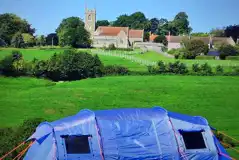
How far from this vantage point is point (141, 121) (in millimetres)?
14227

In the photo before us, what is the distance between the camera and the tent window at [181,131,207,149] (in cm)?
1443

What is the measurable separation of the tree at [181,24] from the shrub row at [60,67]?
91070 millimetres

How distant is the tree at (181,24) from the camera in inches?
5423

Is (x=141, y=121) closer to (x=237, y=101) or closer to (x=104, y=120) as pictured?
(x=104, y=120)

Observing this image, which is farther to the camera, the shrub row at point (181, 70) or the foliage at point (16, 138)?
the shrub row at point (181, 70)

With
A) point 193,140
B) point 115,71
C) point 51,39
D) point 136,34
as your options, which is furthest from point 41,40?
point 193,140

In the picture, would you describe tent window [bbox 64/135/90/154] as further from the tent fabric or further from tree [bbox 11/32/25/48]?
tree [bbox 11/32/25/48]

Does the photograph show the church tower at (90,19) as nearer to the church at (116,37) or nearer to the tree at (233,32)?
the church at (116,37)

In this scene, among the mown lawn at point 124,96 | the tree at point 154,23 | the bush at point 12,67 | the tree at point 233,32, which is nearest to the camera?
the mown lawn at point 124,96

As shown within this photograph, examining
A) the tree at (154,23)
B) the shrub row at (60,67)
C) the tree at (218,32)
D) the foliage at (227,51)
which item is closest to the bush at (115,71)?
the shrub row at (60,67)

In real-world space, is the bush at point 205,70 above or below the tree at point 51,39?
below

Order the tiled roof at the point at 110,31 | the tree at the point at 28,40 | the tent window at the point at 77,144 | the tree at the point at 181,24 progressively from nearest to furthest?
the tent window at the point at 77,144 < the tree at the point at 28,40 < the tiled roof at the point at 110,31 < the tree at the point at 181,24

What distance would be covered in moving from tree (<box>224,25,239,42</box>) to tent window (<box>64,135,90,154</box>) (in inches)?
4485

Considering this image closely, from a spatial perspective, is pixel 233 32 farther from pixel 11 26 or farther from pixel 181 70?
pixel 181 70
